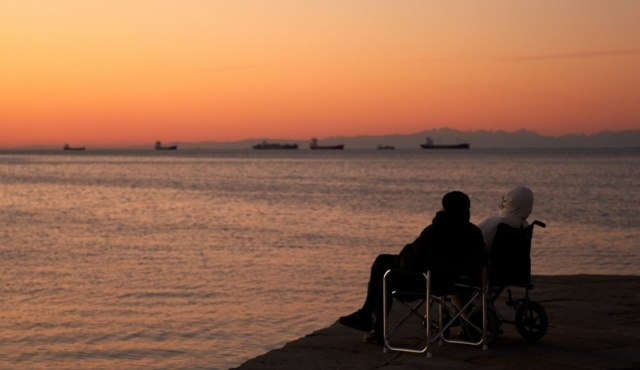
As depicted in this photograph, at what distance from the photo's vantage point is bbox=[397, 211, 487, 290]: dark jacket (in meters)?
6.79

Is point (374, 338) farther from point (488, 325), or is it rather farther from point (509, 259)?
point (509, 259)

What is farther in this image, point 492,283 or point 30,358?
point 30,358

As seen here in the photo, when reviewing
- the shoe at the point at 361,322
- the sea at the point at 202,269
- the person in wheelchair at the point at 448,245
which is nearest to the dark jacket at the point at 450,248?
the person in wheelchair at the point at 448,245

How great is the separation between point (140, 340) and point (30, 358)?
1254 millimetres

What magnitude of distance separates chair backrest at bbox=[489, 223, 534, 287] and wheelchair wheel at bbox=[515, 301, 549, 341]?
0.99 feet

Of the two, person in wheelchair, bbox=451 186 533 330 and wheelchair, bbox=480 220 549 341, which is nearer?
wheelchair, bbox=480 220 549 341

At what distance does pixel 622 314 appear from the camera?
28.0ft

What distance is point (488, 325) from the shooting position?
7172 millimetres

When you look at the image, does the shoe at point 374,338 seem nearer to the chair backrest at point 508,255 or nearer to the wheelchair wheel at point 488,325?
the wheelchair wheel at point 488,325

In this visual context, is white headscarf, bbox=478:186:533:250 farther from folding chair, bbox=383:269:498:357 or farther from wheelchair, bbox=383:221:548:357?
folding chair, bbox=383:269:498:357

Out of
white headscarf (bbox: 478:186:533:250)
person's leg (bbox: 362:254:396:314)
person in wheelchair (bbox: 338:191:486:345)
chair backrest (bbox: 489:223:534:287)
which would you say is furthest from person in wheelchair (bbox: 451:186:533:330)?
person's leg (bbox: 362:254:396:314)

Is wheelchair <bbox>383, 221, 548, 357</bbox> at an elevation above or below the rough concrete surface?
above

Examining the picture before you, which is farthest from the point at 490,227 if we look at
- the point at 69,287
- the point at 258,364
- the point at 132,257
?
the point at 132,257

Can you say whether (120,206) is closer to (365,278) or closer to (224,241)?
(224,241)
